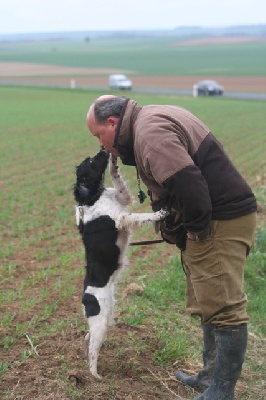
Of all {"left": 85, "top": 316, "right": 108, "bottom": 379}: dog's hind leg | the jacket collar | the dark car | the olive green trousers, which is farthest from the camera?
the dark car

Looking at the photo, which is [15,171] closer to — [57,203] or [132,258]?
[57,203]

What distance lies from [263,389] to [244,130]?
62.9 ft

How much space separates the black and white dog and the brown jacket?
0.68 m

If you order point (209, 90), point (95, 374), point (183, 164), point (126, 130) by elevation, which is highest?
point (126, 130)

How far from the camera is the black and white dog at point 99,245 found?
4332 millimetres

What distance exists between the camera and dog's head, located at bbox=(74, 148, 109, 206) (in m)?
4.57

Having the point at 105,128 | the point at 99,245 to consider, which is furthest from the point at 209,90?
the point at 105,128

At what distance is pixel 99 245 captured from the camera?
4297 mm

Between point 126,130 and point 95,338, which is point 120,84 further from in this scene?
point 126,130

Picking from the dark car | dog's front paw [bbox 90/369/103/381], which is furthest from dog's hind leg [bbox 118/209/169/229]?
the dark car

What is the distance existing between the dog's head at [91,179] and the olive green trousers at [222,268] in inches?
44.1

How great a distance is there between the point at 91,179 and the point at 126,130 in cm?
109

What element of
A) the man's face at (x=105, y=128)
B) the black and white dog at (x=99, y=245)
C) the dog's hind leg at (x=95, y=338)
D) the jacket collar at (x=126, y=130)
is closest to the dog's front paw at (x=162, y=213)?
the black and white dog at (x=99, y=245)

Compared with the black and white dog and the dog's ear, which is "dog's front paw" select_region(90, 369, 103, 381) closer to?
the black and white dog
